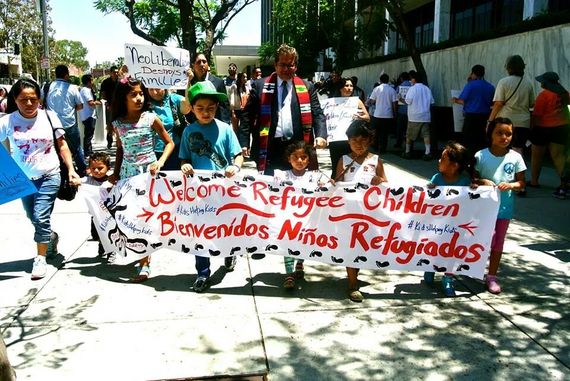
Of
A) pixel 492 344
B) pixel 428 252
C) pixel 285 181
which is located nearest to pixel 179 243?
pixel 285 181

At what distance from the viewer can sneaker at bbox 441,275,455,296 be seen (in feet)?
13.9

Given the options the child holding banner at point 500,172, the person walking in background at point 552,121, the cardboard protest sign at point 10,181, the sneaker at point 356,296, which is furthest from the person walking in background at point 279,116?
the person walking in background at point 552,121

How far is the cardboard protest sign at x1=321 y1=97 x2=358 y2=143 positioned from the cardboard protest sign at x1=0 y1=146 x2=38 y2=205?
3971mm

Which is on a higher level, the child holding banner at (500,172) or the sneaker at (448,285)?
the child holding banner at (500,172)

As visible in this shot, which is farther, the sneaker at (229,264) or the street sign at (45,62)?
the street sign at (45,62)

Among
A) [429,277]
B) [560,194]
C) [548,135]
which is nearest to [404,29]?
[548,135]

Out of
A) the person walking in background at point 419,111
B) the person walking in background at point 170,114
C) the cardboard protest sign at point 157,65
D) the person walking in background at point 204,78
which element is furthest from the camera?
the person walking in background at point 419,111

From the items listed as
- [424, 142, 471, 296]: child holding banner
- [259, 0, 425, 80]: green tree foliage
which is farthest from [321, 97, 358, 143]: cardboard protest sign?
[259, 0, 425, 80]: green tree foliage

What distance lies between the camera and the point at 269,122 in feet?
15.6

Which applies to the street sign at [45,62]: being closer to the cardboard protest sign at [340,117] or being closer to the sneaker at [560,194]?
the cardboard protest sign at [340,117]

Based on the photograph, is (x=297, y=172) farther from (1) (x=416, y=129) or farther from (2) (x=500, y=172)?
(1) (x=416, y=129)

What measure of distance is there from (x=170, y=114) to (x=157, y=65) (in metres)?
0.78

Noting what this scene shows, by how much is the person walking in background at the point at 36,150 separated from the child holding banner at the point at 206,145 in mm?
1092

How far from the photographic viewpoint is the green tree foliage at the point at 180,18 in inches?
480
